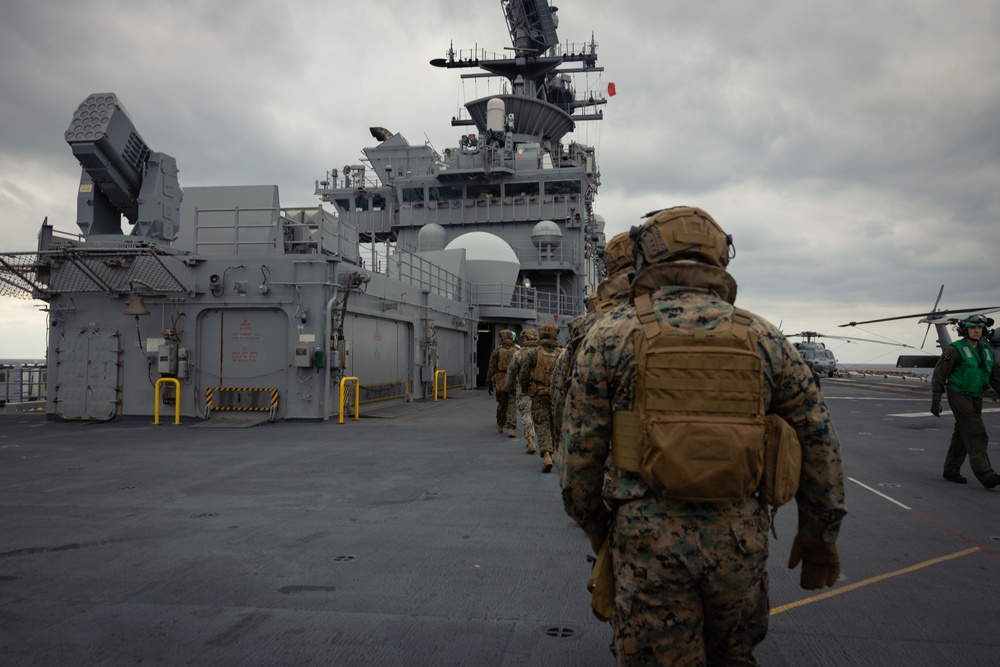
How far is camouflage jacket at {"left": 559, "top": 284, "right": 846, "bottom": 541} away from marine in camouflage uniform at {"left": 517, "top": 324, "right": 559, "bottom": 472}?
568 cm

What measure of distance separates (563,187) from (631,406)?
2932 cm

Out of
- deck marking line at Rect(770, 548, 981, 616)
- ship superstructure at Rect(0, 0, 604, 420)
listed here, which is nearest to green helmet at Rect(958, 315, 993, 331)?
deck marking line at Rect(770, 548, 981, 616)

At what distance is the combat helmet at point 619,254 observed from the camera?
12.8ft

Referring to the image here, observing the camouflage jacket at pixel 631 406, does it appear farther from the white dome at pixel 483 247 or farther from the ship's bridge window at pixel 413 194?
the ship's bridge window at pixel 413 194

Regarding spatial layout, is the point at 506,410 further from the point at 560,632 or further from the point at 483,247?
the point at 483,247

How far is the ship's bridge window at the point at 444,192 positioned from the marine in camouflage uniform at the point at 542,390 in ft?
78.4

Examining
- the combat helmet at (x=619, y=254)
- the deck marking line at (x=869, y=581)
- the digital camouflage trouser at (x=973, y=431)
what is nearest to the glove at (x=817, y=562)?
the deck marking line at (x=869, y=581)

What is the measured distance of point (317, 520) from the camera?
5512mm

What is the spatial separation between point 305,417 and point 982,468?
37.0 feet

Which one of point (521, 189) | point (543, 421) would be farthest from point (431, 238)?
point (543, 421)

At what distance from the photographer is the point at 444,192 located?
31578 mm

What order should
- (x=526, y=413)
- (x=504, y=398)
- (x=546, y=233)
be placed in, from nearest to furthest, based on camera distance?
(x=526, y=413), (x=504, y=398), (x=546, y=233)

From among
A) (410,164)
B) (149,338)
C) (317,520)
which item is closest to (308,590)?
(317,520)

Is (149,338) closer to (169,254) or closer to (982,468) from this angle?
(169,254)
